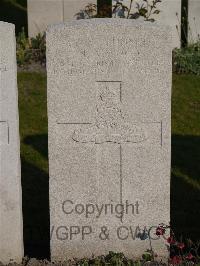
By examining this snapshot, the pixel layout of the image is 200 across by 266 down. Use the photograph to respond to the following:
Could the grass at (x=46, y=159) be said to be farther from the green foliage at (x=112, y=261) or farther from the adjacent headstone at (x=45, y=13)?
the adjacent headstone at (x=45, y=13)

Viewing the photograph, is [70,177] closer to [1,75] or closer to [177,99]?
[1,75]

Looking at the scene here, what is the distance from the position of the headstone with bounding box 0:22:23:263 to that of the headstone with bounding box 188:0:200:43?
6.50m

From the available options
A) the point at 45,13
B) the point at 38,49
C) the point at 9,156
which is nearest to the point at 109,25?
the point at 9,156

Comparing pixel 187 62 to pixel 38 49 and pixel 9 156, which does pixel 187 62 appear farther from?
pixel 9 156

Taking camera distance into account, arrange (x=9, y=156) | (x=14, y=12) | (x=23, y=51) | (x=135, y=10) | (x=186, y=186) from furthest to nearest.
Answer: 1. (x=14, y=12)
2. (x=135, y=10)
3. (x=23, y=51)
4. (x=186, y=186)
5. (x=9, y=156)

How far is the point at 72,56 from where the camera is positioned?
167 inches

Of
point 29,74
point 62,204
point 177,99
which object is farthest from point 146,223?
point 29,74

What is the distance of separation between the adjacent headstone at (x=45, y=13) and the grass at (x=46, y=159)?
1.63 meters

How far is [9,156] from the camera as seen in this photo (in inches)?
172

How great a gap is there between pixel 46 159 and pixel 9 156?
238 cm

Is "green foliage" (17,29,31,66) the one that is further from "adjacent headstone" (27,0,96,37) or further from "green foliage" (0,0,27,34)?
"green foliage" (0,0,27,34)

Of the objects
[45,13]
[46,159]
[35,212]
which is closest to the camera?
[35,212]

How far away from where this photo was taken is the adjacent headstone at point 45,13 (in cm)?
1070

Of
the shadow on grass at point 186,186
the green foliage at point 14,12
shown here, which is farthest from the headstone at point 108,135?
the green foliage at point 14,12
